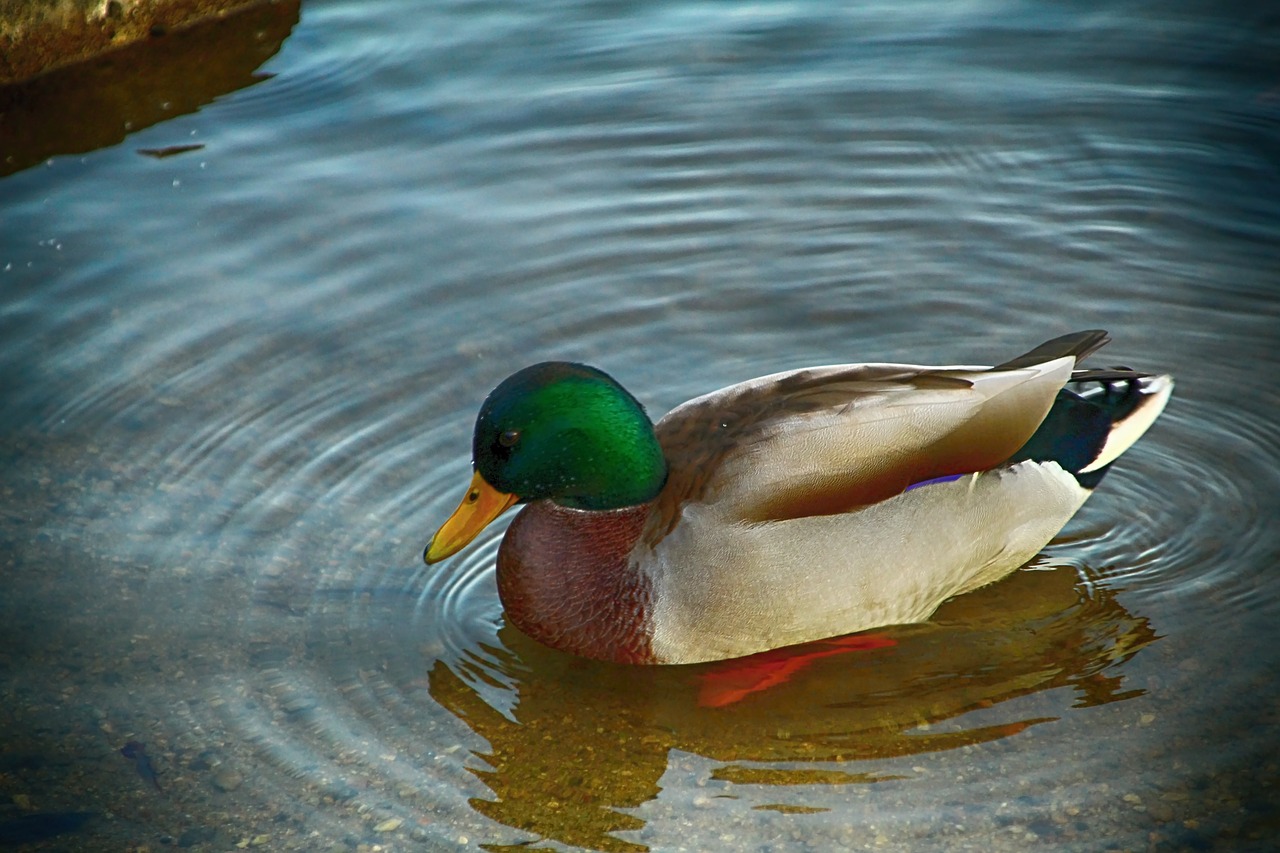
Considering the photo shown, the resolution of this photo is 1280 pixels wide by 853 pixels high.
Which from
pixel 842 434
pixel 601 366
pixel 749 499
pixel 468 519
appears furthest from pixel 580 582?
pixel 601 366

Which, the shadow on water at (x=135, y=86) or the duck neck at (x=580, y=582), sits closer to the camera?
the duck neck at (x=580, y=582)

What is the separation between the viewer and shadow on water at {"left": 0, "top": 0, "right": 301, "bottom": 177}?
8172 millimetres

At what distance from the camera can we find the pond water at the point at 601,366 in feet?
14.1

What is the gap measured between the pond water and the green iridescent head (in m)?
0.64

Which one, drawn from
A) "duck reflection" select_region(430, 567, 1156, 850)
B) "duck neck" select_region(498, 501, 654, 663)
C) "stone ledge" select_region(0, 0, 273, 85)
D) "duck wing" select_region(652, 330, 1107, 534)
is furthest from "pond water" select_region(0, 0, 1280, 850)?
"stone ledge" select_region(0, 0, 273, 85)

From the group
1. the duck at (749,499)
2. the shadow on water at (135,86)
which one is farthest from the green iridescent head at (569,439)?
the shadow on water at (135,86)

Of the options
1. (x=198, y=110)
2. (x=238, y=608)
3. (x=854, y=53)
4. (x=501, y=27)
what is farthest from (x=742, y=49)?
(x=238, y=608)

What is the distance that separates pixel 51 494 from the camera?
5609 mm

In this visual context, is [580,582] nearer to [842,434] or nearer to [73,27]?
[842,434]

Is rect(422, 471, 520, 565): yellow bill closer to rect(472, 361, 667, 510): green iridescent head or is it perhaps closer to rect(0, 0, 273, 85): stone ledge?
rect(472, 361, 667, 510): green iridescent head

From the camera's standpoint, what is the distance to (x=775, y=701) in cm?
468

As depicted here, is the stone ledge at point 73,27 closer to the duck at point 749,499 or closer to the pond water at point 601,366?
the pond water at point 601,366

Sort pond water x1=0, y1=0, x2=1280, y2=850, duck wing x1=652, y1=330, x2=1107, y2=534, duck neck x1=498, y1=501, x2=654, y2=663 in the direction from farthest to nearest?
duck neck x1=498, y1=501, x2=654, y2=663 < duck wing x1=652, y1=330, x2=1107, y2=534 < pond water x1=0, y1=0, x2=1280, y2=850

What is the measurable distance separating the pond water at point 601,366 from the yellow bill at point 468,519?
1.24 feet
